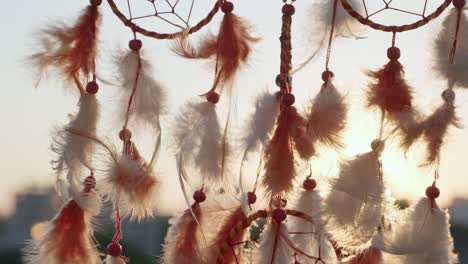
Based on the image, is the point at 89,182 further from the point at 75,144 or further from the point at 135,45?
the point at 135,45

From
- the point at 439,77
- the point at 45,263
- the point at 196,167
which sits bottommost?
the point at 45,263

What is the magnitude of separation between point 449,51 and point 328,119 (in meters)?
0.15

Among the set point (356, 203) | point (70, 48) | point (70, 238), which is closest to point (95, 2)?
point (70, 48)

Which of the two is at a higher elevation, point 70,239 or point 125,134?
point 125,134

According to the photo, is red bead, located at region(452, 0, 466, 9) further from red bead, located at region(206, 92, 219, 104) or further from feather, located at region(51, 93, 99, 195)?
feather, located at region(51, 93, 99, 195)

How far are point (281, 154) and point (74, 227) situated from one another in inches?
10.3

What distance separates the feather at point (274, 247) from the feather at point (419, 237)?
10cm

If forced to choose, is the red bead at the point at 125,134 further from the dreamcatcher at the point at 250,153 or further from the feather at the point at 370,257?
the feather at the point at 370,257

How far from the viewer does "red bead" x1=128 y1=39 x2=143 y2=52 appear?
2.85 feet

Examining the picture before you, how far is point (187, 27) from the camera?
2.87ft

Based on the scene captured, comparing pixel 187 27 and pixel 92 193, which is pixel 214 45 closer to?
pixel 187 27

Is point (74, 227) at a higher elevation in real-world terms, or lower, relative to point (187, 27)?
lower

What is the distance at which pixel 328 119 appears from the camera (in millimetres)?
798

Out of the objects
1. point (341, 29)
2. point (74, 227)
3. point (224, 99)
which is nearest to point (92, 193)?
point (74, 227)
